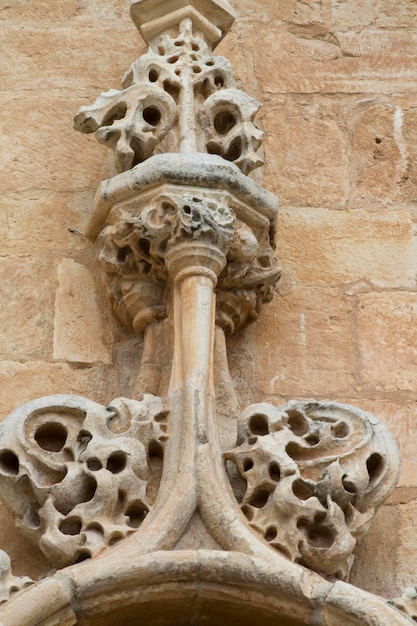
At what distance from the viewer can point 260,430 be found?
4555 millimetres

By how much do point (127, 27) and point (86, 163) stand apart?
1.60 feet

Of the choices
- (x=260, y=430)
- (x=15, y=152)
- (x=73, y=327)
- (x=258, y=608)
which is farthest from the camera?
(x=15, y=152)

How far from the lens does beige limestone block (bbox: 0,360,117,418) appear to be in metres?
4.73

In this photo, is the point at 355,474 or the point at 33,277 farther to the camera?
the point at 33,277

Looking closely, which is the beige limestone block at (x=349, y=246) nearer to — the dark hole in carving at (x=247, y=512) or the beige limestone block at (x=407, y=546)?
the beige limestone block at (x=407, y=546)

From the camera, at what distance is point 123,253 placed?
479cm

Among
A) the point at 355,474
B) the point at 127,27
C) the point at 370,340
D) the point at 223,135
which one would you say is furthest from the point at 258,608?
the point at 127,27

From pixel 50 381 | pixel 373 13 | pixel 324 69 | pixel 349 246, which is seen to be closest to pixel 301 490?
pixel 50 381

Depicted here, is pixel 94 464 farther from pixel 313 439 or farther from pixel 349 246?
pixel 349 246

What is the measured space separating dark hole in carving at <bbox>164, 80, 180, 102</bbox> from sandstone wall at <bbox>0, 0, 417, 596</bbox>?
0.29 meters

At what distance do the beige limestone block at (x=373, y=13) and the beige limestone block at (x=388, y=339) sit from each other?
2.96 ft

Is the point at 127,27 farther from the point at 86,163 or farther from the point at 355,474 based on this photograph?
the point at 355,474

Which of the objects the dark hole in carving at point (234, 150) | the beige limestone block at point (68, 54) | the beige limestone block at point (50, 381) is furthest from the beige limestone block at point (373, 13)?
the beige limestone block at point (50, 381)

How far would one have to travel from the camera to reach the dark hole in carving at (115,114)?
16.1ft
